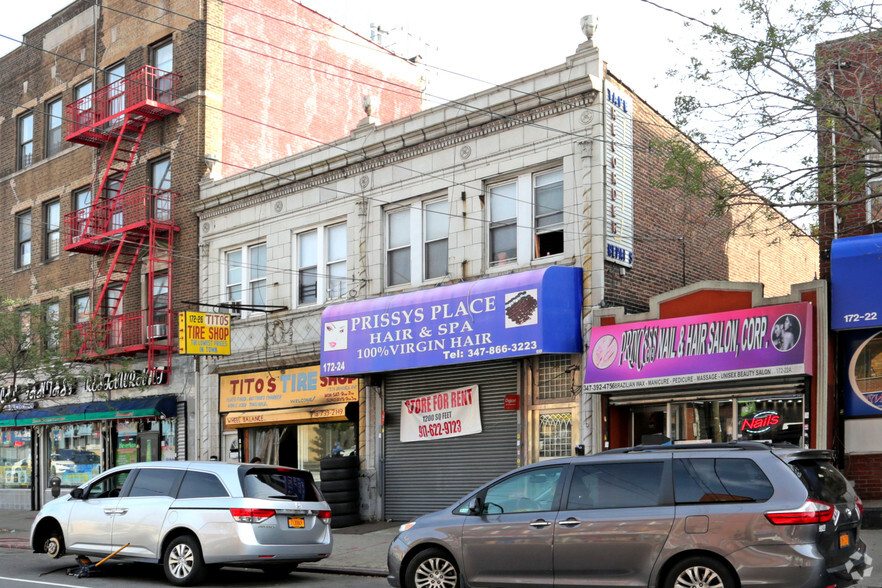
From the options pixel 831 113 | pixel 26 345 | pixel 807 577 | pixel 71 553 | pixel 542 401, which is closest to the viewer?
pixel 807 577

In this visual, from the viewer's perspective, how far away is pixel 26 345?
2598cm

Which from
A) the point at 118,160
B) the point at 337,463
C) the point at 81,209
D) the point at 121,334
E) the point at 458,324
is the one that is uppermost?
the point at 118,160

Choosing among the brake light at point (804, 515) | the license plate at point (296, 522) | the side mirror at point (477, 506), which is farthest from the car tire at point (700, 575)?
the license plate at point (296, 522)

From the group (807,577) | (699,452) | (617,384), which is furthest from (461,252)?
(807,577)

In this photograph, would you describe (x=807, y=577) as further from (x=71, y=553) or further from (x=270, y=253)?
(x=270, y=253)

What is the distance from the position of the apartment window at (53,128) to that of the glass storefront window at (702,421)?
2277 cm

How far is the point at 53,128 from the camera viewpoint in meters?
31.9

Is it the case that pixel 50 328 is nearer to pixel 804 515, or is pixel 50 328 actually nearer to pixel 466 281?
pixel 466 281

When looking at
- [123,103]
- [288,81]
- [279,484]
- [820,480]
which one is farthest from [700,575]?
[123,103]

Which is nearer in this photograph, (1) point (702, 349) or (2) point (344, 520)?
(1) point (702, 349)

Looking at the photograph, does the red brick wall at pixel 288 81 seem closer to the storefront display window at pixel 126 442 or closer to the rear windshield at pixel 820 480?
the storefront display window at pixel 126 442

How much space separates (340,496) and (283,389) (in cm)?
374

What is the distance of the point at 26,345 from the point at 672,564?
21294mm

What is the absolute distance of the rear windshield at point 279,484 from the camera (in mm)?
12875
